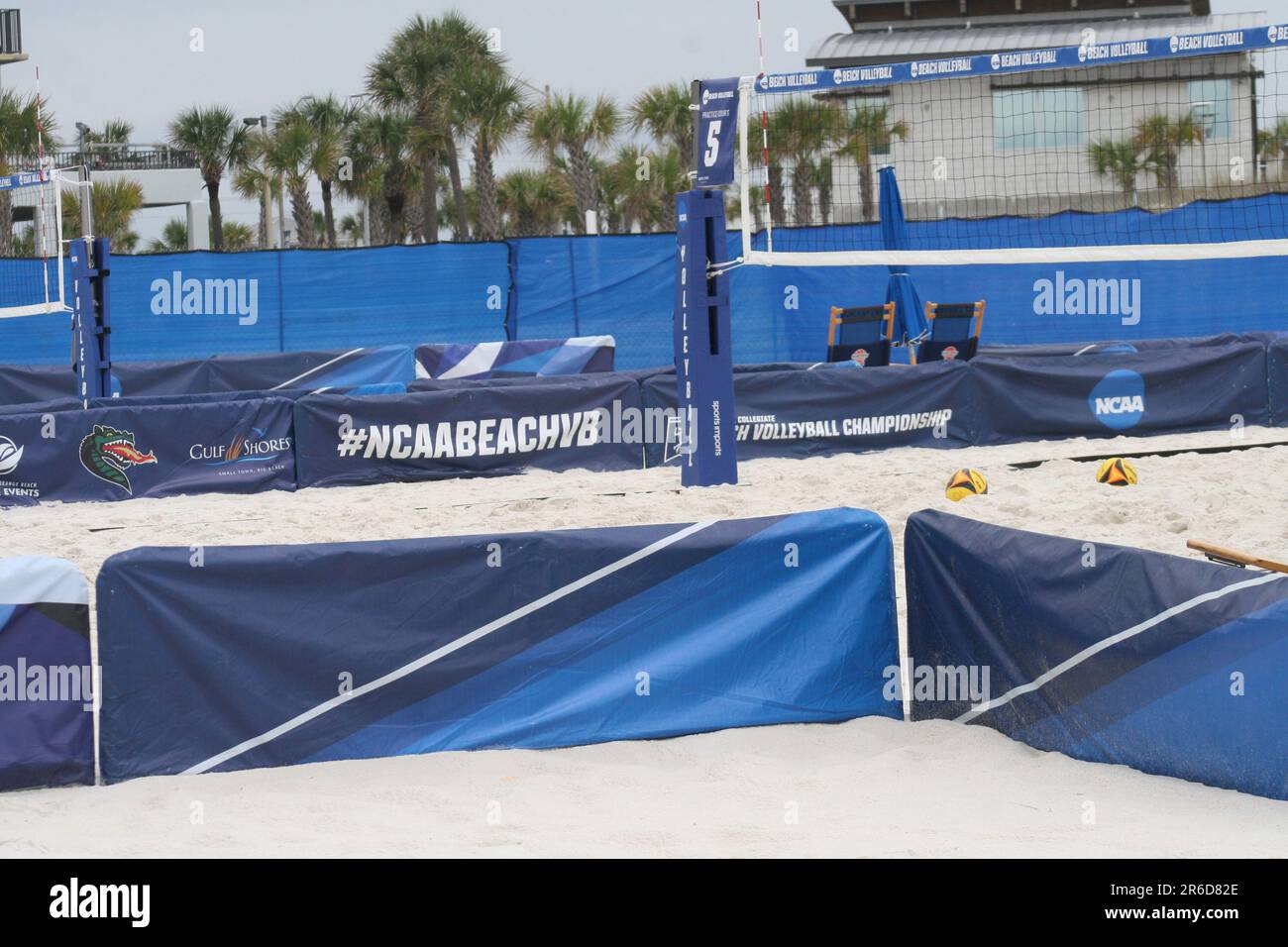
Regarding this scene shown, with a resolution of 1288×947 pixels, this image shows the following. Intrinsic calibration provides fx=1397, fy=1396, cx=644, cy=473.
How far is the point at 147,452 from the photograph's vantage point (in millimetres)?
11641

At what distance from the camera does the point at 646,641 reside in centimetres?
525

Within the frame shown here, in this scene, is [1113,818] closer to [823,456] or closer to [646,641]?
[646,641]

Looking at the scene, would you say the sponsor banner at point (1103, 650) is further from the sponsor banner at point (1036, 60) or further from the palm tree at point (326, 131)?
the palm tree at point (326, 131)

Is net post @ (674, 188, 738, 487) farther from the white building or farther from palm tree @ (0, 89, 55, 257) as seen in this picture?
palm tree @ (0, 89, 55, 257)

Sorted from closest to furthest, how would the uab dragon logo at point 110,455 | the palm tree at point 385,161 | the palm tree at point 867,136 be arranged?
1. the uab dragon logo at point 110,455
2. the palm tree at point 867,136
3. the palm tree at point 385,161

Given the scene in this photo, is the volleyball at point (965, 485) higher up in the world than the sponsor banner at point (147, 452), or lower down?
lower down

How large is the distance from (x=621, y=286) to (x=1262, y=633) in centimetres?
1523

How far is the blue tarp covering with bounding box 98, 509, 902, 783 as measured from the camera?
4930mm

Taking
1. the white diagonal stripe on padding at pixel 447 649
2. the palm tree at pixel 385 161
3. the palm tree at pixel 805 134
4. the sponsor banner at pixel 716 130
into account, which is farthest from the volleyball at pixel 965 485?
the palm tree at pixel 385 161

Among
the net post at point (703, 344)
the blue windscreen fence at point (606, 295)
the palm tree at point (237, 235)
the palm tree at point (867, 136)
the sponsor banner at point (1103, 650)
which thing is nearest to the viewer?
the sponsor banner at point (1103, 650)

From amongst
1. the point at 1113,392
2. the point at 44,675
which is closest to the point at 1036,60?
the point at 1113,392

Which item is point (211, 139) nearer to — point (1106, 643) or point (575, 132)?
point (575, 132)

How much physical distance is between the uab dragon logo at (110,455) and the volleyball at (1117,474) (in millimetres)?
7640

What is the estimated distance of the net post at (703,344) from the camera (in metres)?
10.0
